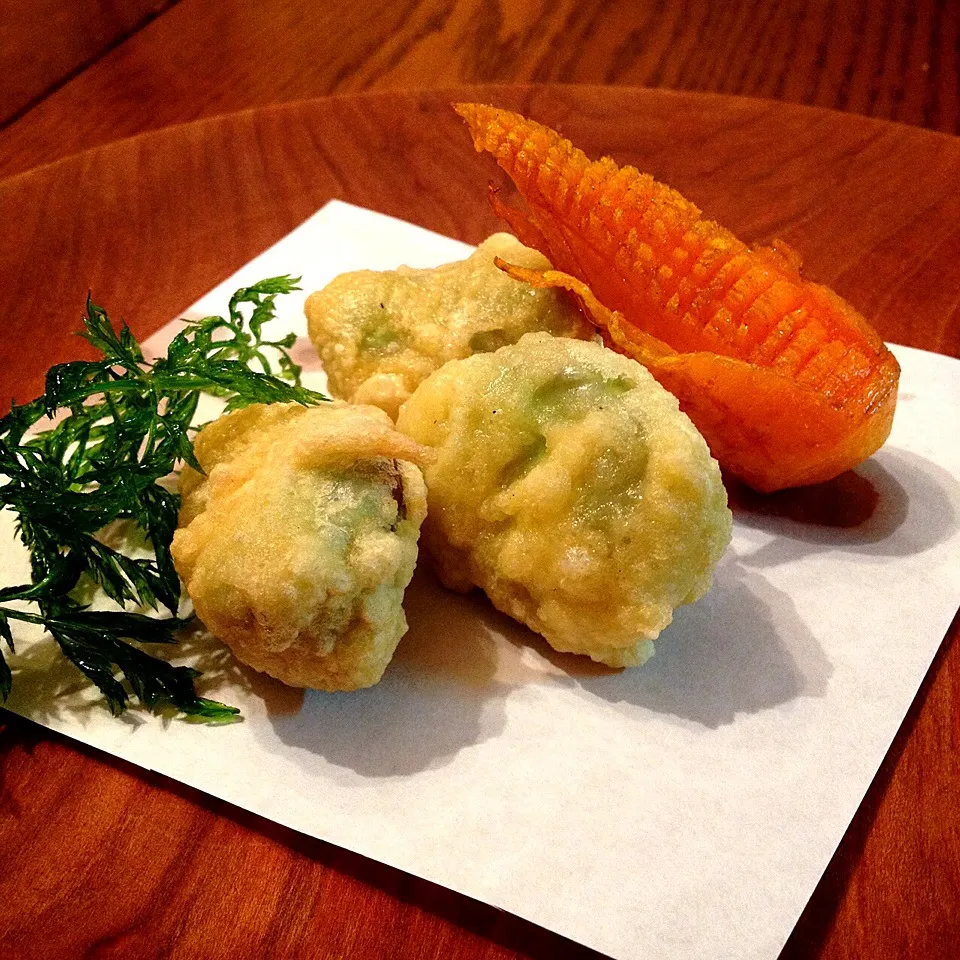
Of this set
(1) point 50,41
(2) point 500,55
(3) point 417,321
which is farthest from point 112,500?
(1) point 50,41

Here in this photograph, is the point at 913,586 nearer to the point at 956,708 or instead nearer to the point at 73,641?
the point at 956,708

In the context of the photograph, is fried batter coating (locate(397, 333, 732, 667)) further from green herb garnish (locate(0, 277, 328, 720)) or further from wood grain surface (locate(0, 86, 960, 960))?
wood grain surface (locate(0, 86, 960, 960))

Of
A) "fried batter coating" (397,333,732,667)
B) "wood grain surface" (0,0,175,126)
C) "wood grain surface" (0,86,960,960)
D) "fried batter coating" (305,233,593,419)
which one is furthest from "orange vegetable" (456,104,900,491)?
"wood grain surface" (0,0,175,126)

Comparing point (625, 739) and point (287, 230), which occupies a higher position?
point (287, 230)

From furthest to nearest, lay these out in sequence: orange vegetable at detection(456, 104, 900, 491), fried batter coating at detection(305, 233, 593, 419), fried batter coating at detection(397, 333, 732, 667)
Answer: fried batter coating at detection(305, 233, 593, 419), orange vegetable at detection(456, 104, 900, 491), fried batter coating at detection(397, 333, 732, 667)

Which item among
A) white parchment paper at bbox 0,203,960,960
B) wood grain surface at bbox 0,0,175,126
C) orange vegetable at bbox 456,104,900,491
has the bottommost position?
white parchment paper at bbox 0,203,960,960

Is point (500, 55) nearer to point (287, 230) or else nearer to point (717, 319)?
point (287, 230)

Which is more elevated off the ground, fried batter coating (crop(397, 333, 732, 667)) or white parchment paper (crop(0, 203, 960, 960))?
fried batter coating (crop(397, 333, 732, 667))

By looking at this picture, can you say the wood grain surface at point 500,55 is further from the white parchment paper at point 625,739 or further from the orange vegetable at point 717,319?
the white parchment paper at point 625,739
